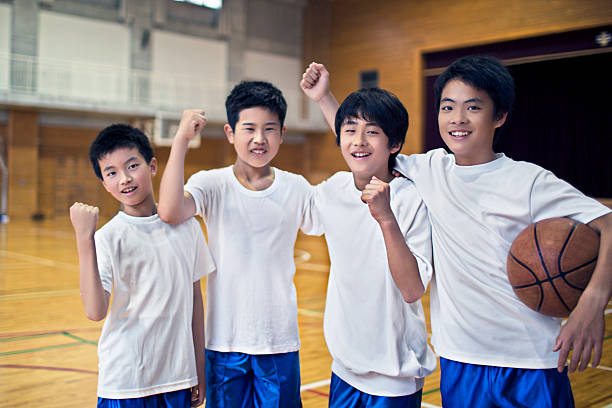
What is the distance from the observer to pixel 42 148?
56.4ft

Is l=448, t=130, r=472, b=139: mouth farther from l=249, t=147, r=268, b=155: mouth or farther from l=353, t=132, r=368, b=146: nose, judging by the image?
l=249, t=147, r=268, b=155: mouth

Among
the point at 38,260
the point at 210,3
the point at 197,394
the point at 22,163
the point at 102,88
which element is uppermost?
the point at 210,3

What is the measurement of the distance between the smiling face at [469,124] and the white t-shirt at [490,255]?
42 mm

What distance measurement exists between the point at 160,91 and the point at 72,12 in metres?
3.12

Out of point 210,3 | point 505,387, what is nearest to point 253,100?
point 505,387

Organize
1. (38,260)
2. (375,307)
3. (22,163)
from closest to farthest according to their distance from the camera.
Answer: (375,307), (38,260), (22,163)

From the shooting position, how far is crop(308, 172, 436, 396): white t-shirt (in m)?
1.91

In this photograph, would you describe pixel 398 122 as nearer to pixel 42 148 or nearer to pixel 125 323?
pixel 125 323

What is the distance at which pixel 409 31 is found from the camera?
17.5 metres

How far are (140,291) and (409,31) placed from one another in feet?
54.8

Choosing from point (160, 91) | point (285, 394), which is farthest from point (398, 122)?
point (160, 91)

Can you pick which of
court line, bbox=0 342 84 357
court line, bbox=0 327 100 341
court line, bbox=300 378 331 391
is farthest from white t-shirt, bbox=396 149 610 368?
court line, bbox=0 327 100 341

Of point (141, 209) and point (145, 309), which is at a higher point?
point (141, 209)

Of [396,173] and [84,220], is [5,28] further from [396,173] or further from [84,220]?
[396,173]
